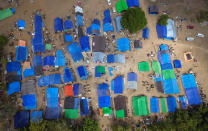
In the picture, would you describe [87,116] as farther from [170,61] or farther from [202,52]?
[202,52]

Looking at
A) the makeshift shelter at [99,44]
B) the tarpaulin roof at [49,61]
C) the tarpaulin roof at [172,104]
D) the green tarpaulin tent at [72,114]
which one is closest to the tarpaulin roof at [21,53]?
the tarpaulin roof at [49,61]

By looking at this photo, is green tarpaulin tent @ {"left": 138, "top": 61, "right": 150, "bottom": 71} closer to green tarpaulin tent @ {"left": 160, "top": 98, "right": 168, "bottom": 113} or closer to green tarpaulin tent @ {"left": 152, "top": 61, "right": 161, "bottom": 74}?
green tarpaulin tent @ {"left": 152, "top": 61, "right": 161, "bottom": 74}

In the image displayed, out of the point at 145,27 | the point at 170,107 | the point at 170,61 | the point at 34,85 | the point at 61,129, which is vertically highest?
the point at 145,27

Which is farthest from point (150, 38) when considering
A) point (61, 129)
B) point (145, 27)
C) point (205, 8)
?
point (61, 129)

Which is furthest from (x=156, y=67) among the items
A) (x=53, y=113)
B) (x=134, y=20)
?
(x=53, y=113)

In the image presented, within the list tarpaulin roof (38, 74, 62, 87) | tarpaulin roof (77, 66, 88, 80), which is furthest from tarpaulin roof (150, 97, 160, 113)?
tarpaulin roof (38, 74, 62, 87)
